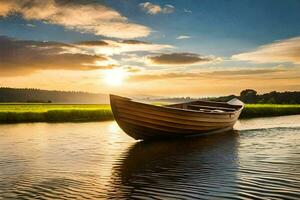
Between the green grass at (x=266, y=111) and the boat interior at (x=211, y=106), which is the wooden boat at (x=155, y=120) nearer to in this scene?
the boat interior at (x=211, y=106)

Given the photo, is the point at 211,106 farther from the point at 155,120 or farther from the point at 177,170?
the point at 177,170

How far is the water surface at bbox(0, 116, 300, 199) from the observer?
10.0 metres

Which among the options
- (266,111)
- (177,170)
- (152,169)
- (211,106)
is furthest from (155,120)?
(266,111)


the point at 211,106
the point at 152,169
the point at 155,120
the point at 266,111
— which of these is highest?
the point at 211,106

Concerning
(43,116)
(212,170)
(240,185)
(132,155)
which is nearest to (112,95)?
(132,155)

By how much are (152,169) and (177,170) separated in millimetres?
894

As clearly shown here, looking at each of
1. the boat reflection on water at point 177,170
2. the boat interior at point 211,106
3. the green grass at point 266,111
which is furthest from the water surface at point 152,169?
the green grass at point 266,111

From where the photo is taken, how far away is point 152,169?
13445mm

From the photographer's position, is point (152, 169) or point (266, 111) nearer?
point (152, 169)

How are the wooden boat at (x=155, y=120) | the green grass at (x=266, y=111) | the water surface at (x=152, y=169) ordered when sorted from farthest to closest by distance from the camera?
the green grass at (x=266, y=111) → the wooden boat at (x=155, y=120) → the water surface at (x=152, y=169)

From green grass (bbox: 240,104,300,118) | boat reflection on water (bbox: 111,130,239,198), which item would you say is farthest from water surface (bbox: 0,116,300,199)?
green grass (bbox: 240,104,300,118)

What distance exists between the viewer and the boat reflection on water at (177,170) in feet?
33.0

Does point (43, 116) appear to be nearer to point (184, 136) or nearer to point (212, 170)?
point (184, 136)

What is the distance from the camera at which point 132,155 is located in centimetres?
1708
